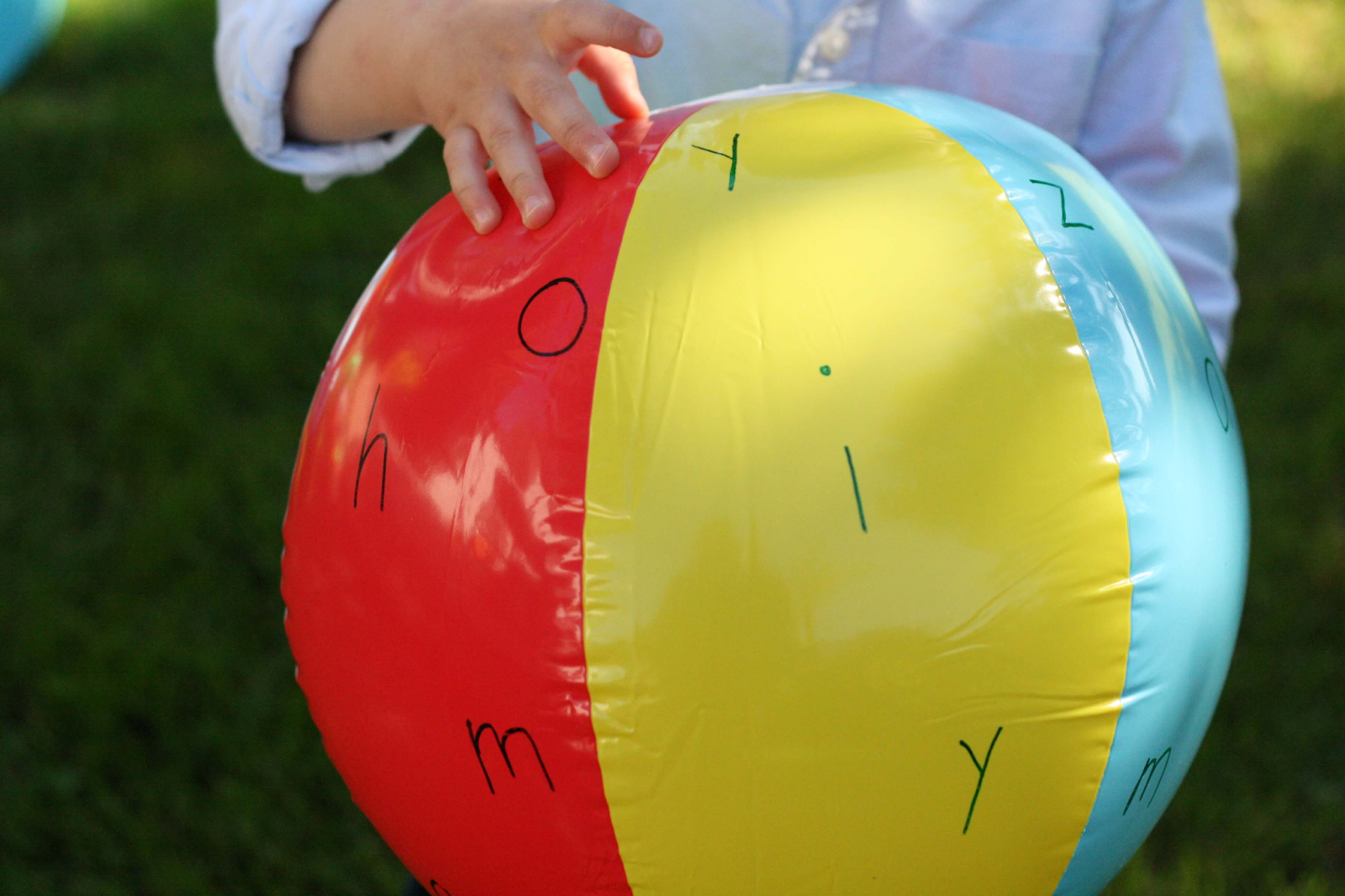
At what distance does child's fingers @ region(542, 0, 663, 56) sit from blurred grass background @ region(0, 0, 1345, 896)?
1.44m

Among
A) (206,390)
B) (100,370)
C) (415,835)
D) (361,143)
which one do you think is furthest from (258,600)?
(415,835)

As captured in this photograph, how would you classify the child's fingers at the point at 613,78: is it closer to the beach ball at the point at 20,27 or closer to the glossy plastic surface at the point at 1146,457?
the glossy plastic surface at the point at 1146,457

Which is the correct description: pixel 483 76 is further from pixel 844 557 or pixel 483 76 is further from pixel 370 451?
pixel 844 557

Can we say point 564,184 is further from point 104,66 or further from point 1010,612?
point 104,66

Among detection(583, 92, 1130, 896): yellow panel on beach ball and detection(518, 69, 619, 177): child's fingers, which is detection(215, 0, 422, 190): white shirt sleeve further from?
detection(583, 92, 1130, 896): yellow panel on beach ball

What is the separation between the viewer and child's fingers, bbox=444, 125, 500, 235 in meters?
1.06

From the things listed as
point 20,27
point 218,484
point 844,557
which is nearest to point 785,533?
point 844,557

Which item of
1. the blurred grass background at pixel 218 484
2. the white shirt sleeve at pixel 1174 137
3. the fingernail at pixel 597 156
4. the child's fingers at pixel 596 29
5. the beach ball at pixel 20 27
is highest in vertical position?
the child's fingers at pixel 596 29

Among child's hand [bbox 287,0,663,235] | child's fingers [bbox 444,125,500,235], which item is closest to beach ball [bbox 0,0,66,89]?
child's hand [bbox 287,0,663,235]

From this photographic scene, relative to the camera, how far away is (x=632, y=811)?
2.99ft

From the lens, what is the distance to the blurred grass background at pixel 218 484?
A: 207 cm

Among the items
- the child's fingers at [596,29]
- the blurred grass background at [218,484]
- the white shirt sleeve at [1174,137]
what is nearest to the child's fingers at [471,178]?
the child's fingers at [596,29]

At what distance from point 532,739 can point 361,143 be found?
881 mm

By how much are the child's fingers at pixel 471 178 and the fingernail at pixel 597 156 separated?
10cm
